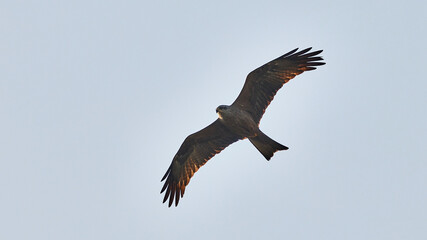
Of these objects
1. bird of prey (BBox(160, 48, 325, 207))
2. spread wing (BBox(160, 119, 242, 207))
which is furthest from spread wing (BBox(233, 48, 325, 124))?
spread wing (BBox(160, 119, 242, 207))

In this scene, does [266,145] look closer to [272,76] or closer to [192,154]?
[272,76]

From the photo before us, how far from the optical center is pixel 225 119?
18281mm

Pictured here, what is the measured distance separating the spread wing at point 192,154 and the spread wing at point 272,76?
3.68ft

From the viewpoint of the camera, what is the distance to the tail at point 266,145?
17969mm

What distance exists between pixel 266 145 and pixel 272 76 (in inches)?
67.1

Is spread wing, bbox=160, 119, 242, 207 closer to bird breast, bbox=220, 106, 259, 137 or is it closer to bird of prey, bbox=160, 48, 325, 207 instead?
bird of prey, bbox=160, 48, 325, 207

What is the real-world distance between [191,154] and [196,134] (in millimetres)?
716

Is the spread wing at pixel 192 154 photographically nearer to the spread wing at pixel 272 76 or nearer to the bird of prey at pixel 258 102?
the bird of prey at pixel 258 102

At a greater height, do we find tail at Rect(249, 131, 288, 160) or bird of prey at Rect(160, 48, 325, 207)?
bird of prey at Rect(160, 48, 325, 207)

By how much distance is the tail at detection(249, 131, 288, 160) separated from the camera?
18.0m

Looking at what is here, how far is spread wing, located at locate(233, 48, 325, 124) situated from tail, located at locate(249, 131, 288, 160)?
47 cm

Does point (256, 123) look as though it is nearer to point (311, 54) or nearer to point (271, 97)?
point (271, 97)

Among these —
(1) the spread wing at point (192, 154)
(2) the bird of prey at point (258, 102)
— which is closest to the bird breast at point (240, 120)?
(2) the bird of prey at point (258, 102)

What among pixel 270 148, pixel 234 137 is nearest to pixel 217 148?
pixel 234 137
